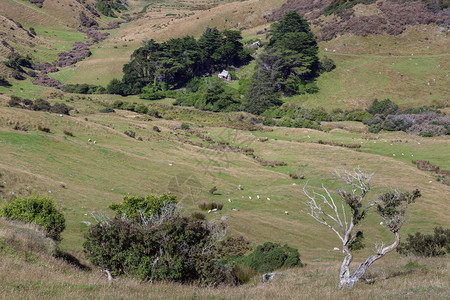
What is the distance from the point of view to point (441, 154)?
1622 inches

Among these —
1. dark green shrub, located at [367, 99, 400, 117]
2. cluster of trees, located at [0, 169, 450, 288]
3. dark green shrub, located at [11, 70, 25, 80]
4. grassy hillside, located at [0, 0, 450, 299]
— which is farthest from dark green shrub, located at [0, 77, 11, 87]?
dark green shrub, located at [367, 99, 400, 117]

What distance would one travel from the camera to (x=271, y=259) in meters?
16.1

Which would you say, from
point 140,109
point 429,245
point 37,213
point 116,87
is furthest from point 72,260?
point 116,87

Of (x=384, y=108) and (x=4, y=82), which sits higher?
(x=4, y=82)

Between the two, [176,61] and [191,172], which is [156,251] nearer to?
[191,172]

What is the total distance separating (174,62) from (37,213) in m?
76.0

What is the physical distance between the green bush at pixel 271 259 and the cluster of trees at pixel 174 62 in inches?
2835

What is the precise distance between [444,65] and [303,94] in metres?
33.5

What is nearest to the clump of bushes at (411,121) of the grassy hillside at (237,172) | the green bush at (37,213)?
the grassy hillside at (237,172)

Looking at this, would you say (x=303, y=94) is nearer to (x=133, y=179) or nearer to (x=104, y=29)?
(x=133, y=179)

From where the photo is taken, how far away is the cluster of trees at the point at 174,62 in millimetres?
84938

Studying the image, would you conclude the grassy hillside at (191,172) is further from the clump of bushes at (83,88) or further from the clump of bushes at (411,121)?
the clump of bushes at (83,88)

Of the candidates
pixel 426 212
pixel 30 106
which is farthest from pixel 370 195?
pixel 30 106

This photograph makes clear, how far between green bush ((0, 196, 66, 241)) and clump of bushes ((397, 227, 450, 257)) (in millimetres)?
17156
